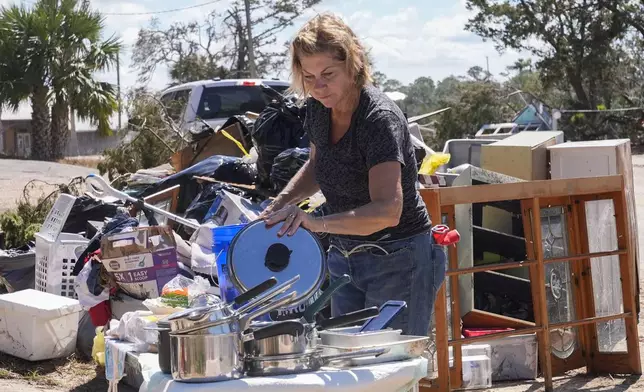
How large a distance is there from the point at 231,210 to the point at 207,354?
145 inches

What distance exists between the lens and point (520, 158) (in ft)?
20.2

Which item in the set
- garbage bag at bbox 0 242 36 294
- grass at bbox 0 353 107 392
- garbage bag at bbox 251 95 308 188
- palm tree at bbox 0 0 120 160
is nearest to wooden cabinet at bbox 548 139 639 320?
garbage bag at bbox 251 95 308 188

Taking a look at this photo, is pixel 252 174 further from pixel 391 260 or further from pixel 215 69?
pixel 215 69

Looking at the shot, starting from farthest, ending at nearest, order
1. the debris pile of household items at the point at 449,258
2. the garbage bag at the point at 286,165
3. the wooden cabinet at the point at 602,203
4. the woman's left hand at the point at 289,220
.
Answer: the garbage bag at the point at 286,165, the wooden cabinet at the point at 602,203, the debris pile of household items at the point at 449,258, the woman's left hand at the point at 289,220

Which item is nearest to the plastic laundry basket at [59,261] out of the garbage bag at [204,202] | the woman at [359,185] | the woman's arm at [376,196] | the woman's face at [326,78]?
the garbage bag at [204,202]

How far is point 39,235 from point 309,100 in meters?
3.53

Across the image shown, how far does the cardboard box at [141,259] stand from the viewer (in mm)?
5035

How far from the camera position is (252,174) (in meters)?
6.34

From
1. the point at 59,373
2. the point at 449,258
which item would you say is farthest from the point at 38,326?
the point at 449,258

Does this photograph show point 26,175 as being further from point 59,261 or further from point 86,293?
point 86,293

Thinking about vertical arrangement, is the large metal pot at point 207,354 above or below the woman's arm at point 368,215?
below

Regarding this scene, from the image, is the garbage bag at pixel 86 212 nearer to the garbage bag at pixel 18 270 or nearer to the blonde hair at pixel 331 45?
the garbage bag at pixel 18 270

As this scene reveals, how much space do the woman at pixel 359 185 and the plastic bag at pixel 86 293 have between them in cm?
254

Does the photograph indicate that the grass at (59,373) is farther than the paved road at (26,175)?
No
